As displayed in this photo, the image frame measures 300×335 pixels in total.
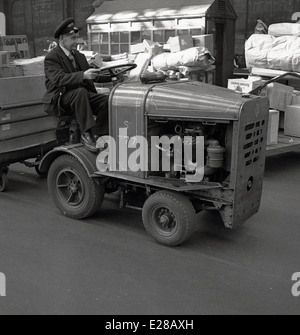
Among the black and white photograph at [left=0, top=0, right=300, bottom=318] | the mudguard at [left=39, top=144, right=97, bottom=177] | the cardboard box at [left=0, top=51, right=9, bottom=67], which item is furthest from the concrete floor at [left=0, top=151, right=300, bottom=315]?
the cardboard box at [left=0, top=51, right=9, bottom=67]

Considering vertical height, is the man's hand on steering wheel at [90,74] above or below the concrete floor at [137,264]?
above

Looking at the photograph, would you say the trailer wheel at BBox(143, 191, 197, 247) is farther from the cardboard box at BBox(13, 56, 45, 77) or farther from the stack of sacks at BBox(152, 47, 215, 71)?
the stack of sacks at BBox(152, 47, 215, 71)

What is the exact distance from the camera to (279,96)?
689 cm

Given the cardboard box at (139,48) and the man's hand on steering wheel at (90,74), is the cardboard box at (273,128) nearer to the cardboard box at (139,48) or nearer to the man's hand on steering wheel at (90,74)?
the man's hand on steering wheel at (90,74)

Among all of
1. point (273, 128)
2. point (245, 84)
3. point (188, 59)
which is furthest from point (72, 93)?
point (188, 59)

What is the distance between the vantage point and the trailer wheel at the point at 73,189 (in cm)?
452

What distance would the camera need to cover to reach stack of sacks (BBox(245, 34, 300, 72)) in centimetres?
720

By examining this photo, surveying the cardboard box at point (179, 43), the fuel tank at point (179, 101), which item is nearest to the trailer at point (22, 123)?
the fuel tank at point (179, 101)

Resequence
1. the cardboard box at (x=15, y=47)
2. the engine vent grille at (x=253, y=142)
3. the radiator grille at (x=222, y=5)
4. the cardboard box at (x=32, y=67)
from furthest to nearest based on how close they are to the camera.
A: 1. the cardboard box at (x=15, y=47)
2. the radiator grille at (x=222, y=5)
3. the cardboard box at (x=32, y=67)
4. the engine vent grille at (x=253, y=142)

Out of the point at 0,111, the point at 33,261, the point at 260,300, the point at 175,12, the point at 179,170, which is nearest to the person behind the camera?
the point at 260,300

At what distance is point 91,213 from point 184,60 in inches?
173

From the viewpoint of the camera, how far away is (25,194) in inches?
219

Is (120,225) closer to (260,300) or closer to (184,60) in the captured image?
(260,300)
